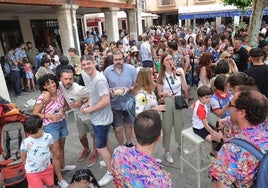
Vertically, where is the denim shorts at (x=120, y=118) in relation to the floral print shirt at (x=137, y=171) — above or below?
below

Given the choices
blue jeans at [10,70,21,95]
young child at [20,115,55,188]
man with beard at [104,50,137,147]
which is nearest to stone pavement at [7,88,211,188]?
man with beard at [104,50,137,147]

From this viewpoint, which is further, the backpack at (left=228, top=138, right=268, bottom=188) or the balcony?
the balcony

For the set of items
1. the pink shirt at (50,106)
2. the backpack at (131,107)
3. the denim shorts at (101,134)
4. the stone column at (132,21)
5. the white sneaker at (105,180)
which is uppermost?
the stone column at (132,21)

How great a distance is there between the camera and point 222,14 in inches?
878

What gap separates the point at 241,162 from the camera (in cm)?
151

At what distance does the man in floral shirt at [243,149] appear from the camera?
1.51 m

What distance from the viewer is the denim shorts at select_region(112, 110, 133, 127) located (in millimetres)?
3824

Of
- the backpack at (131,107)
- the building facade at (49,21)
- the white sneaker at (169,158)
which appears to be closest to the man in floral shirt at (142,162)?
the backpack at (131,107)

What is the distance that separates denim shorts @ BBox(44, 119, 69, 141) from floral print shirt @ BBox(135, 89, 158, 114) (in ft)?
3.76

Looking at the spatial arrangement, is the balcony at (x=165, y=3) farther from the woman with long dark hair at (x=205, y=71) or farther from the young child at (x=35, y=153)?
the young child at (x=35, y=153)

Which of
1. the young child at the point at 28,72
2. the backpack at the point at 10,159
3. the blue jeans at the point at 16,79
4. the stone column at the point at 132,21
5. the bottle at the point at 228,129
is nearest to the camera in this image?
the bottle at the point at 228,129

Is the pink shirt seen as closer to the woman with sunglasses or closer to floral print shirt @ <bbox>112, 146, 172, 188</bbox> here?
the woman with sunglasses

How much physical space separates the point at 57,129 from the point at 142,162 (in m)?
2.21

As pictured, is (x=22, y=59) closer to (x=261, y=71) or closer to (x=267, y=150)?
(x=261, y=71)
